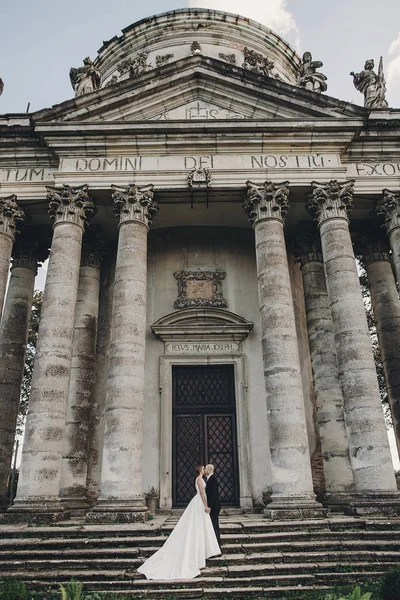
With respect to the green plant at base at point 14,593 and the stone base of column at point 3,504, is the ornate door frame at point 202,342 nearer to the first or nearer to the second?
the stone base of column at point 3,504

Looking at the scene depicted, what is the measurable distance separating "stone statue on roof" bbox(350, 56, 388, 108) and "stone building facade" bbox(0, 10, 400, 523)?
112 centimetres

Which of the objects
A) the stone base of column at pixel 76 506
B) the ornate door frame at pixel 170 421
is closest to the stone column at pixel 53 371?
the stone base of column at pixel 76 506

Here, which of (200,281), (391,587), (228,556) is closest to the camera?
(391,587)

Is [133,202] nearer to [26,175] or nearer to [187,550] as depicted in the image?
[26,175]

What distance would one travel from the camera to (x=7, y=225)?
14.3 m

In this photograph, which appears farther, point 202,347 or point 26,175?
point 202,347

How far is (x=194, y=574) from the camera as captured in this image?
A: 25.6 ft

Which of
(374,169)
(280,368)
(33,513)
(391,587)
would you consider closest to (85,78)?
(374,169)

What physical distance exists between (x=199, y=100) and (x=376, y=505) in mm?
12695

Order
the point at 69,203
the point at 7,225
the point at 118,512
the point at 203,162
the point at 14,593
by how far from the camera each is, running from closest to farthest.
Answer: the point at 14,593 → the point at 118,512 → the point at 69,203 → the point at 7,225 → the point at 203,162

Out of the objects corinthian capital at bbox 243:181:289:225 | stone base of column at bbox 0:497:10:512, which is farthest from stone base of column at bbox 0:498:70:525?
corinthian capital at bbox 243:181:289:225

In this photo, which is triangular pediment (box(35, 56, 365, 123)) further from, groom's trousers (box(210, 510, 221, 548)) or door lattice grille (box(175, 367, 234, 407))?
groom's trousers (box(210, 510, 221, 548))

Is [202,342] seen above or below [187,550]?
above

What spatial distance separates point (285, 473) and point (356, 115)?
35.7ft
